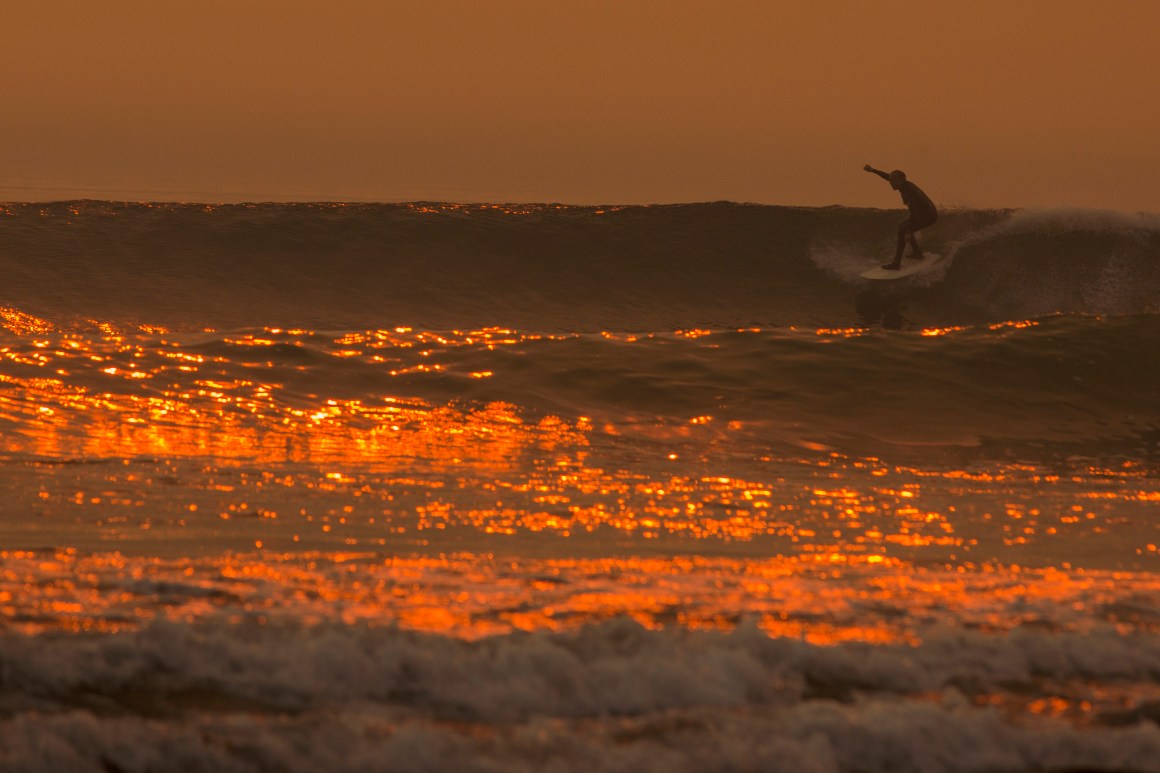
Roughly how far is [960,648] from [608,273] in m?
14.0

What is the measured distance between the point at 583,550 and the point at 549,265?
1291 centimetres

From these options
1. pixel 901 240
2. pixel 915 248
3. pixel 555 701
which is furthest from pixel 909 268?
pixel 555 701

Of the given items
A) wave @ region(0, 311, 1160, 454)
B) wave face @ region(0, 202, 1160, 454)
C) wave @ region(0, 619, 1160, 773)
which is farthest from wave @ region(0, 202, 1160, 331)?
wave @ region(0, 619, 1160, 773)

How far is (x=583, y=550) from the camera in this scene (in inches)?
163

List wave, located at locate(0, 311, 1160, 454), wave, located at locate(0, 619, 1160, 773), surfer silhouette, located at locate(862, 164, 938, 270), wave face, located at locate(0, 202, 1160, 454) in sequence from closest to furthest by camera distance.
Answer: wave, located at locate(0, 619, 1160, 773), wave, located at locate(0, 311, 1160, 454), wave face, located at locate(0, 202, 1160, 454), surfer silhouette, located at locate(862, 164, 938, 270)

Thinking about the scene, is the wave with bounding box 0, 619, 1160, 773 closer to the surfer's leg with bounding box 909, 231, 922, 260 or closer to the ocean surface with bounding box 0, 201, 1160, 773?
the ocean surface with bounding box 0, 201, 1160, 773

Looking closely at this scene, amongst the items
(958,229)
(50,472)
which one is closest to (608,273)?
(958,229)

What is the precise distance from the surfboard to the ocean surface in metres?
5.02

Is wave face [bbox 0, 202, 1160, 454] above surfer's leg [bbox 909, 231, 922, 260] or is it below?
below

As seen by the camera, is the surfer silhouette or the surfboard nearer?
the surfer silhouette

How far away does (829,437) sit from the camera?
7.72 meters

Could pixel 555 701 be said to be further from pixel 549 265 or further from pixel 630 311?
pixel 549 265

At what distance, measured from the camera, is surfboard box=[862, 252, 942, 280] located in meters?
16.0

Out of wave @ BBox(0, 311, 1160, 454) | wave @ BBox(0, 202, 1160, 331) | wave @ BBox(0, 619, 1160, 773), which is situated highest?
wave @ BBox(0, 202, 1160, 331)
